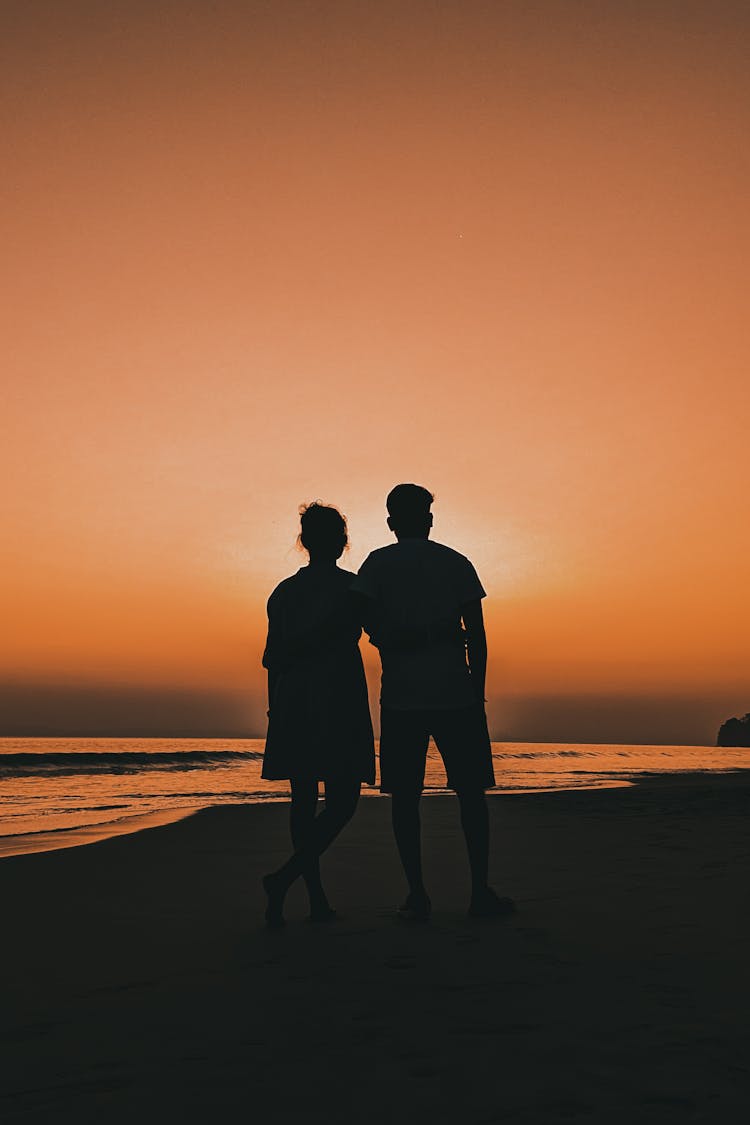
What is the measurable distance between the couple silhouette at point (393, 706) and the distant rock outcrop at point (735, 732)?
13864 cm

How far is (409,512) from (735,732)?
142 m

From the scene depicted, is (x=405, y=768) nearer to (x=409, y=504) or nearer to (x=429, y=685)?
(x=429, y=685)

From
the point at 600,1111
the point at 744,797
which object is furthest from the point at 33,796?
the point at 600,1111

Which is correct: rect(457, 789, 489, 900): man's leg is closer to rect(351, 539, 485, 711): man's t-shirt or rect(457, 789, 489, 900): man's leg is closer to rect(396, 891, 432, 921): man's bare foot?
rect(396, 891, 432, 921): man's bare foot

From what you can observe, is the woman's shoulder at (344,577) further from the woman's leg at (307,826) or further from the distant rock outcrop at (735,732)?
the distant rock outcrop at (735,732)

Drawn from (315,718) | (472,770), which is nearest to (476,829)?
(472,770)

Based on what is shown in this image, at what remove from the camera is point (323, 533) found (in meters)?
5.19

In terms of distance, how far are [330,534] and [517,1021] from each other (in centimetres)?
280

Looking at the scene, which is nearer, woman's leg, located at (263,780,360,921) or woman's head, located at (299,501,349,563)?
woman's leg, located at (263,780,360,921)

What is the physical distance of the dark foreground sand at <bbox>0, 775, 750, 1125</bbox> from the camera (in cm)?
235

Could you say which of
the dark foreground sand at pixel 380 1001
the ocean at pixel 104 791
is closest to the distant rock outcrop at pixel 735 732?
the ocean at pixel 104 791

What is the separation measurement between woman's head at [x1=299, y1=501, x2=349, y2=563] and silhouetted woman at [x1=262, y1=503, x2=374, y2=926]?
0.45 feet

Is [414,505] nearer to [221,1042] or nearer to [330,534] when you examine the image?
[330,534]

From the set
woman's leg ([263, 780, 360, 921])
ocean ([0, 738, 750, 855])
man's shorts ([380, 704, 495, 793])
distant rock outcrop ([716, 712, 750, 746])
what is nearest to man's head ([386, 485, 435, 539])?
man's shorts ([380, 704, 495, 793])
